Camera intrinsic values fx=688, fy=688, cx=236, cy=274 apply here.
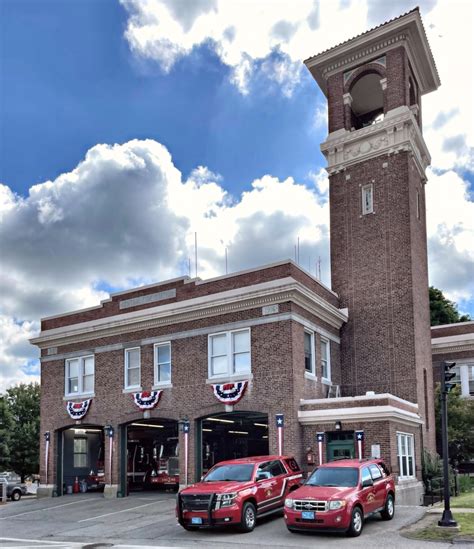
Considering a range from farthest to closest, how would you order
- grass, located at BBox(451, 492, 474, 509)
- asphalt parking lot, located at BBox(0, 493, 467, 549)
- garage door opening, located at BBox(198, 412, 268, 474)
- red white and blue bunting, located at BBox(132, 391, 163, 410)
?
garage door opening, located at BBox(198, 412, 268, 474) → red white and blue bunting, located at BBox(132, 391, 163, 410) → grass, located at BBox(451, 492, 474, 509) → asphalt parking lot, located at BBox(0, 493, 467, 549)

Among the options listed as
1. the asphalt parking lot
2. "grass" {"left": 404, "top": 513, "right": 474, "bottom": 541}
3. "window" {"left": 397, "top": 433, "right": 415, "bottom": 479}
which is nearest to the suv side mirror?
the asphalt parking lot

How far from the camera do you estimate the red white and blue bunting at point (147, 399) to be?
30469mm

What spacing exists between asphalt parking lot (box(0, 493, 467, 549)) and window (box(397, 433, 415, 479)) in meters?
4.51

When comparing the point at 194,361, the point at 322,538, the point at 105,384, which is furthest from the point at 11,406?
the point at 322,538

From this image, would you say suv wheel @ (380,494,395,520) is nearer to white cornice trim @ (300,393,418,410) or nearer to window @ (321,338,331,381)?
white cornice trim @ (300,393,418,410)

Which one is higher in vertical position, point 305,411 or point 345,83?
point 345,83

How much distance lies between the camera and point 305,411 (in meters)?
26.8

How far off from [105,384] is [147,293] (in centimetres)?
476

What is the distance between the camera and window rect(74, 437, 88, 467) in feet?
114

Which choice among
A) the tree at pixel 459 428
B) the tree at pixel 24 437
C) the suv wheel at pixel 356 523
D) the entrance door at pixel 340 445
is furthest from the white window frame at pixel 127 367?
the tree at pixel 24 437

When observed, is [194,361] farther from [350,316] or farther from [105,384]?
[350,316]

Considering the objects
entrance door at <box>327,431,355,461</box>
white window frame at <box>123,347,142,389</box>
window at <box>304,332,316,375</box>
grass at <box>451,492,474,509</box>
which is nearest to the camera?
grass at <box>451,492,474,509</box>

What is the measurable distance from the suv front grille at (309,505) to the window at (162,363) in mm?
14021

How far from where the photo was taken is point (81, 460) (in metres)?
35.0
